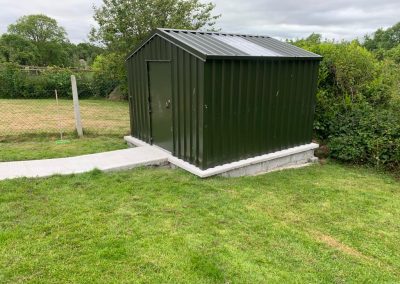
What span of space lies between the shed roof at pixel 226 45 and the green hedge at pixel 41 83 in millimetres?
11811

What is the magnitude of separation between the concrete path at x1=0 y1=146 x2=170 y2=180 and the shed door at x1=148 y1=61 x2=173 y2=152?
0.29 m

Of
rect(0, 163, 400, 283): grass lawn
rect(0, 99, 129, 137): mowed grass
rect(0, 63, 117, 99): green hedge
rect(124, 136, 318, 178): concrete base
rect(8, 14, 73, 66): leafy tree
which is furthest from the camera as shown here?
rect(8, 14, 73, 66): leafy tree

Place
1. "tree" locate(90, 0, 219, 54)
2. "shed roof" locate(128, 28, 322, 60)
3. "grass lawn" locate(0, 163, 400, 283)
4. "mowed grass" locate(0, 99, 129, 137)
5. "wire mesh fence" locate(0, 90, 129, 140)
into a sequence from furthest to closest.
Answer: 1. "tree" locate(90, 0, 219, 54)
2. "mowed grass" locate(0, 99, 129, 137)
3. "wire mesh fence" locate(0, 90, 129, 140)
4. "shed roof" locate(128, 28, 322, 60)
5. "grass lawn" locate(0, 163, 400, 283)

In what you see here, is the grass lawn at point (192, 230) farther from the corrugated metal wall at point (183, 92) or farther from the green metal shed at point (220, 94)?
the green metal shed at point (220, 94)

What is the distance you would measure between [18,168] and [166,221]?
9.40 feet

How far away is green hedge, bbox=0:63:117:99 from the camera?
15.6m

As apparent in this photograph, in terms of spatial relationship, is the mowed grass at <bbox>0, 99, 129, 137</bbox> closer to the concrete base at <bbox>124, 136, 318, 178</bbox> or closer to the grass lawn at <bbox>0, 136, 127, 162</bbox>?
the grass lawn at <bbox>0, 136, 127, 162</bbox>

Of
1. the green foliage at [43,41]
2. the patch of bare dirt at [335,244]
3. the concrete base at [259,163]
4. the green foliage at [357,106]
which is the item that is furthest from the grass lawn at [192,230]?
the green foliage at [43,41]

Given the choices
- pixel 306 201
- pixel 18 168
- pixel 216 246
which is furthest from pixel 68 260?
pixel 306 201

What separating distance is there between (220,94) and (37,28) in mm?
52607

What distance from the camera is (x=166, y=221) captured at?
3498 millimetres

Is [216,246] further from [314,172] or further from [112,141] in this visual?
[112,141]

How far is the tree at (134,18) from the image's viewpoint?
1366cm

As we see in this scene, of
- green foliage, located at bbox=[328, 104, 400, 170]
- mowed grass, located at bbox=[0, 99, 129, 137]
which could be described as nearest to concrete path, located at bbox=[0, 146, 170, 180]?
mowed grass, located at bbox=[0, 99, 129, 137]
